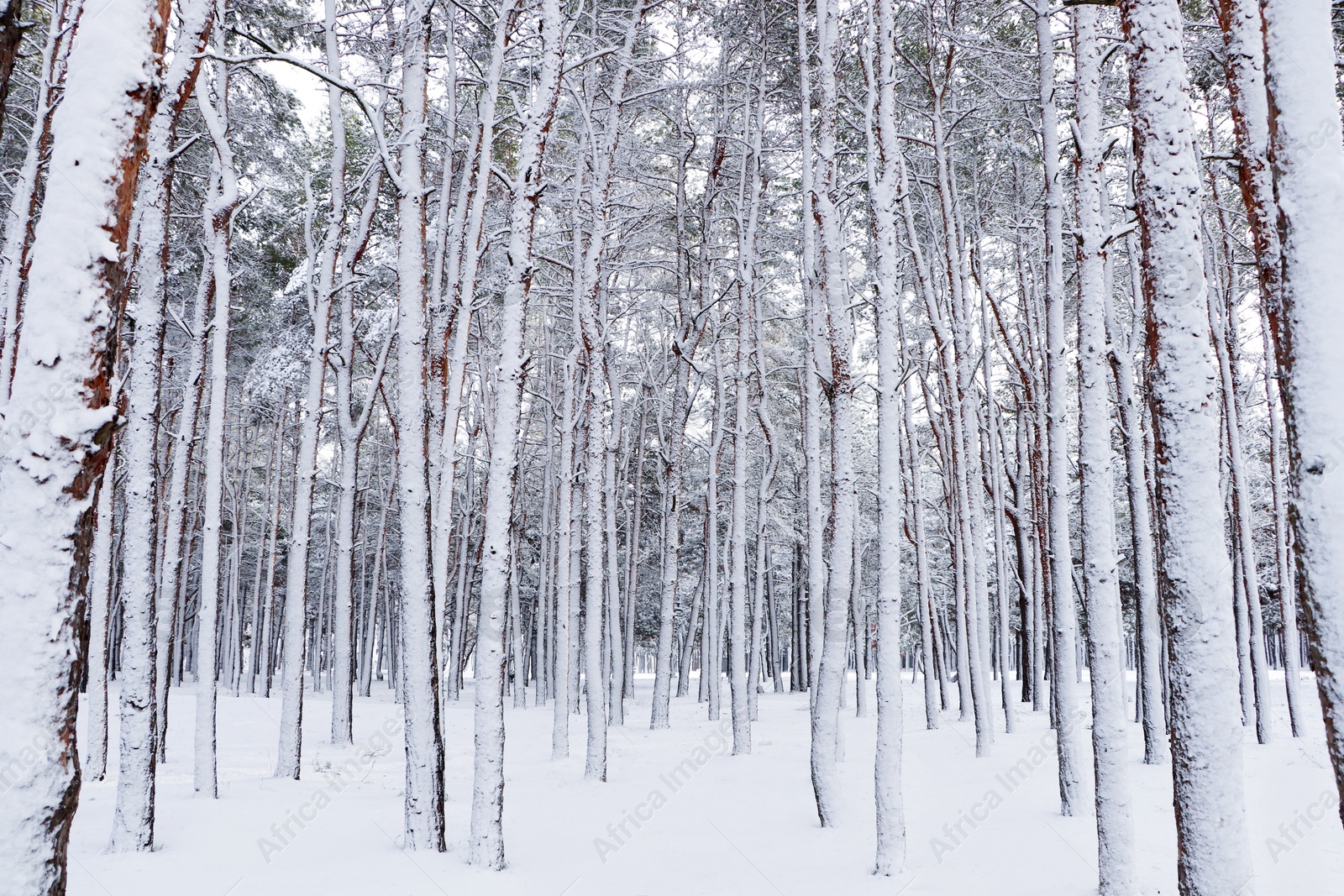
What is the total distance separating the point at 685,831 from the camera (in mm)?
6867

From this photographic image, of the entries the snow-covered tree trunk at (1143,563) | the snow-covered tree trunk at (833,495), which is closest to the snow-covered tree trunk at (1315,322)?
the snow-covered tree trunk at (833,495)

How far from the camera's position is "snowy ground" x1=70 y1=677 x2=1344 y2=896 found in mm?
5191

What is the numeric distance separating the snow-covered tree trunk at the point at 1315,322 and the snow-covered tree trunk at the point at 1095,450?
216cm

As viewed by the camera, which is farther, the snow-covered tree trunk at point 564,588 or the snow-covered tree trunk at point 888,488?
the snow-covered tree trunk at point 564,588

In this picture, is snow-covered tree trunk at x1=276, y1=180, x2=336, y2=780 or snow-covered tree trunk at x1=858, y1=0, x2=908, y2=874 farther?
snow-covered tree trunk at x1=276, y1=180, x2=336, y2=780

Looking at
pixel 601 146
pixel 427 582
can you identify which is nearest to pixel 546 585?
pixel 601 146

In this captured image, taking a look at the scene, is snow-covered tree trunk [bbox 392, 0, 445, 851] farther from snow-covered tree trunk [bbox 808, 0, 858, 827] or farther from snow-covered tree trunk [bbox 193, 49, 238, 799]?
snow-covered tree trunk [bbox 808, 0, 858, 827]

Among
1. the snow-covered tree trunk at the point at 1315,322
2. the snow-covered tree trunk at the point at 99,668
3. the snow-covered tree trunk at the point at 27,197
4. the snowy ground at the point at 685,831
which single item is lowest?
the snowy ground at the point at 685,831

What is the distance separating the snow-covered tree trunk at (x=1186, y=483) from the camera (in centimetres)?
337

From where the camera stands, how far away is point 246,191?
44.0 ft

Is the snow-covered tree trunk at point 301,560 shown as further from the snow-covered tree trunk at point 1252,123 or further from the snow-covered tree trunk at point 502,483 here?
the snow-covered tree trunk at point 1252,123

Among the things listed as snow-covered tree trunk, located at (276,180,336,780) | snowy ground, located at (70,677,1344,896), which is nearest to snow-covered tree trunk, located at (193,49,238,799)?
snowy ground, located at (70,677,1344,896)

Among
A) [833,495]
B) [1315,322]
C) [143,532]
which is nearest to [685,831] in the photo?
[833,495]

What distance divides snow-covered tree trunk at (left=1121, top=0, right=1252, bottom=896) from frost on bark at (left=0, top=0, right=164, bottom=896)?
416cm
